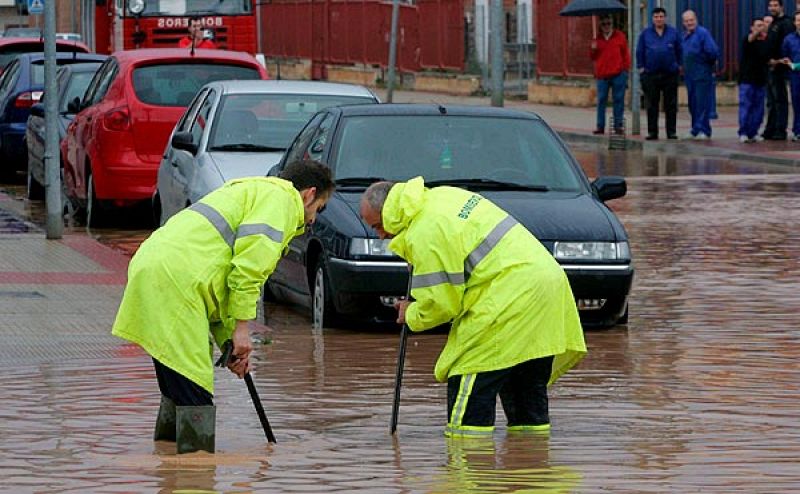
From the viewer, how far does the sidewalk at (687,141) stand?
2788 cm

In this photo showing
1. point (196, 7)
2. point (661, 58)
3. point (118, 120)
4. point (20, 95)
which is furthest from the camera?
point (196, 7)

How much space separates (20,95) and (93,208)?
5541 millimetres

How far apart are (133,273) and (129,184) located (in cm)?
1051

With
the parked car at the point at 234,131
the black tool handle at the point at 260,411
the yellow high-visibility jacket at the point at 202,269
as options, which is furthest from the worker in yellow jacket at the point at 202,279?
the parked car at the point at 234,131

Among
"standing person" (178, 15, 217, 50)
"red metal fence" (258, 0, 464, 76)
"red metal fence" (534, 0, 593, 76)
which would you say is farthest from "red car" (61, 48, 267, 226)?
"red metal fence" (258, 0, 464, 76)

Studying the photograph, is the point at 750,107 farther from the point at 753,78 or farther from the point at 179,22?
the point at 179,22

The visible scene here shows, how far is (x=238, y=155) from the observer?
1539cm

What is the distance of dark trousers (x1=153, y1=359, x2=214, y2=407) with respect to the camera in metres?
7.89

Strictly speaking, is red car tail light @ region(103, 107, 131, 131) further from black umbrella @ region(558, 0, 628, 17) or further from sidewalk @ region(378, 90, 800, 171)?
black umbrella @ region(558, 0, 628, 17)

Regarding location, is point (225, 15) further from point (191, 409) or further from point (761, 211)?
point (191, 409)

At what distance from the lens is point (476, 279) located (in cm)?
810

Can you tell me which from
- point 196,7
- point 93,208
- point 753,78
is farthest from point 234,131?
point 196,7

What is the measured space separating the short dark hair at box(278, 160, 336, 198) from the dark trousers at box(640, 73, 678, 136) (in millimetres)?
23046

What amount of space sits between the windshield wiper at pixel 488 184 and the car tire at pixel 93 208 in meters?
6.44
